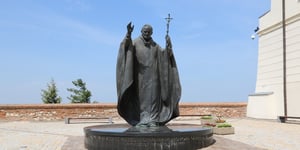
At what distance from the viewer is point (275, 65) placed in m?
20.5

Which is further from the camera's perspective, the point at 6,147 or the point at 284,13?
the point at 284,13

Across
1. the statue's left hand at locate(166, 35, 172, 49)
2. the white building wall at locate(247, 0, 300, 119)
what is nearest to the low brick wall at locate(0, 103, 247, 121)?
the white building wall at locate(247, 0, 300, 119)

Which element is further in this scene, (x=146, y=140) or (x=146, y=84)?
(x=146, y=84)

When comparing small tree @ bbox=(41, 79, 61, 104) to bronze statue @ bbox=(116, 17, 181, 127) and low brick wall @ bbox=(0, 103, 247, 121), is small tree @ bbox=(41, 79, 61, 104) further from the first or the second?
bronze statue @ bbox=(116, 17, 181, 127)

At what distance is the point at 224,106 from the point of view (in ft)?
72.0

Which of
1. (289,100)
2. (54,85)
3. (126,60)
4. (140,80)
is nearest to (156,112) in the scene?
(140,80)

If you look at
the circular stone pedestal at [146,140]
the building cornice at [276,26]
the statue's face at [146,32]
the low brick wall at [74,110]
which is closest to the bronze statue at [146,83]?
the statue's face at [146,32]

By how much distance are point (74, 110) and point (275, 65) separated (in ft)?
37.0

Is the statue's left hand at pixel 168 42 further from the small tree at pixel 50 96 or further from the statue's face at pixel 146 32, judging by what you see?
the small tree at pixel 50 96

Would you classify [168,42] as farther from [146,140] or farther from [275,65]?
[275,65]

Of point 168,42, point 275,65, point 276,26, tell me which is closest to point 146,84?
point 168,42

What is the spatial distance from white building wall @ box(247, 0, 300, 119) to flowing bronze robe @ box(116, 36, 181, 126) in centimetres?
1289

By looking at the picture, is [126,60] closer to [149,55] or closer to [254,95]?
[149,55]

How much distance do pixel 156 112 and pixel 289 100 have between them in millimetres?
13604
